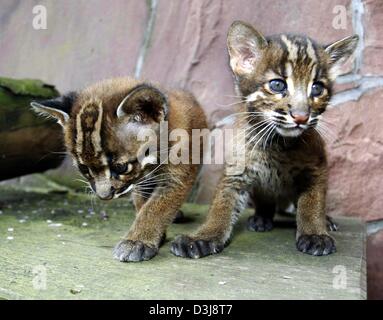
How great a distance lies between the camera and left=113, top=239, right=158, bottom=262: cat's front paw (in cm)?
282

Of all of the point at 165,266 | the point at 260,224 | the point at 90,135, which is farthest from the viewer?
the point at 260,224

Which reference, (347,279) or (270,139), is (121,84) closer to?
(270,139)

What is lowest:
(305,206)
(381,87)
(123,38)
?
(305,206)

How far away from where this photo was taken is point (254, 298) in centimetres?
235

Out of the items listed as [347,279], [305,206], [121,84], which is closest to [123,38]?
[121,84]

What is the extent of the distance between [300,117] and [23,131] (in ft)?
6.75

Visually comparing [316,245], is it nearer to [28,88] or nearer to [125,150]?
[125,150]

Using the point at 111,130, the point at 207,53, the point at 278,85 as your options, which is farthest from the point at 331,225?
the point at 207,53

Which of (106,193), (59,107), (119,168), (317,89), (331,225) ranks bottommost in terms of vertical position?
(331,225)

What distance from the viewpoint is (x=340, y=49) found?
328cm

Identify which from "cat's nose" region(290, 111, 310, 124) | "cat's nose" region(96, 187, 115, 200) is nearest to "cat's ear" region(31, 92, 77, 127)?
"cat's nose" region(96, 187, 115, 200)

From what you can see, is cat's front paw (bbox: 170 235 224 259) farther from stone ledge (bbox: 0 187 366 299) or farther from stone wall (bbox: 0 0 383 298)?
stone wall (bbox: 0 0 383 298)

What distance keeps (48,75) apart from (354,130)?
2747 millimetres

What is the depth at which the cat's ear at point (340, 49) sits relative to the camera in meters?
3.24
